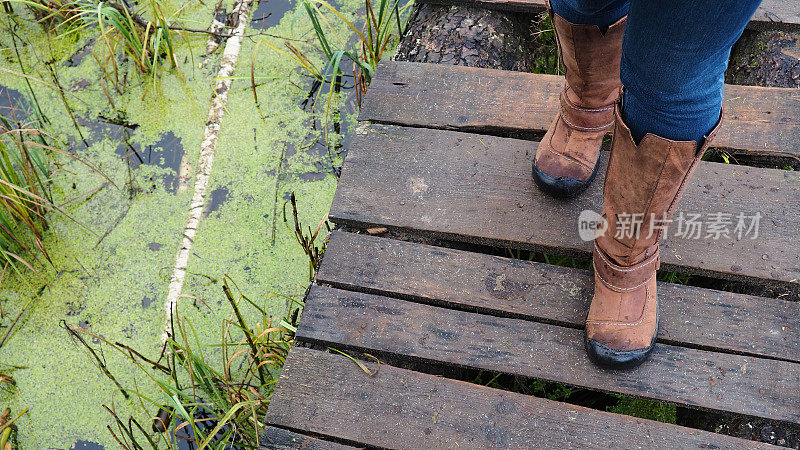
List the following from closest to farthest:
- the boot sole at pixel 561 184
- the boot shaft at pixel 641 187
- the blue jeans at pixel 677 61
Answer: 1. the blue jeans at pixel 677 61
2. the boot shaft at pixel 641 187
3. the boot sole at pixel 561 184

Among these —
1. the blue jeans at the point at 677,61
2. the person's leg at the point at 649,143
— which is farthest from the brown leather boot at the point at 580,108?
the person's leg at the point at 649,143

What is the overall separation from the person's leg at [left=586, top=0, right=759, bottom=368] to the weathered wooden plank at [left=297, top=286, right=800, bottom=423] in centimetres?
6

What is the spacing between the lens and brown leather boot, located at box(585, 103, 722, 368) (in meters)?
1.01

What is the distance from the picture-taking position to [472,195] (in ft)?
4.96

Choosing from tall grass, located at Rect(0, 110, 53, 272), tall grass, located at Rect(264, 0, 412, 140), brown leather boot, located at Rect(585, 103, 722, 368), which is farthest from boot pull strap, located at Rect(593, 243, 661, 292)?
tall grass, located at Rect(0, 110, 53, 272)

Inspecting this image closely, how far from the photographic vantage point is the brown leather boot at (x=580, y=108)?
118cm

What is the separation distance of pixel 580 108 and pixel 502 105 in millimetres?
339

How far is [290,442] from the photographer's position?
1238mm

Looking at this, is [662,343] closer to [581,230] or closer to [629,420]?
[629,420]

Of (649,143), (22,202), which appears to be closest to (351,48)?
(22,202)

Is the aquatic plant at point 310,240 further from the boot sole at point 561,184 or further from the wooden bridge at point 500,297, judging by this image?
the boot sole at point 561,184

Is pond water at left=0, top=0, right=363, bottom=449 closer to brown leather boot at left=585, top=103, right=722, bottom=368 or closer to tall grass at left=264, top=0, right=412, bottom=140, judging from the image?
tall grass at left=264, top=0, right=412, bottom=140

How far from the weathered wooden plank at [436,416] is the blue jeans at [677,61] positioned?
60 centimetres

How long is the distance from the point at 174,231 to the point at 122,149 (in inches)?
15.3
